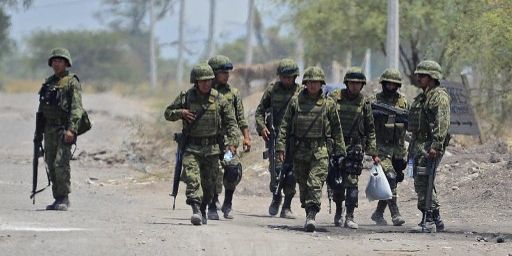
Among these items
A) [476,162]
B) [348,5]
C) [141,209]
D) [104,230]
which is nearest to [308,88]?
[104,230]

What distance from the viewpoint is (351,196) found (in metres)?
14.5

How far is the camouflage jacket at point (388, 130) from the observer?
49.6 ft

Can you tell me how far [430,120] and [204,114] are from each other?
246 centimetres

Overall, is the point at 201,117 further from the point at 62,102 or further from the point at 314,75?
the point at 62,102

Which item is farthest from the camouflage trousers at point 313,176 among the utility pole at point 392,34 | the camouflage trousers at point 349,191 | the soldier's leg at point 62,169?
the utility pole at point 392,34

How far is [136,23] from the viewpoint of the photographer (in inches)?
4486

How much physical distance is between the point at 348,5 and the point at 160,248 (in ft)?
75.5

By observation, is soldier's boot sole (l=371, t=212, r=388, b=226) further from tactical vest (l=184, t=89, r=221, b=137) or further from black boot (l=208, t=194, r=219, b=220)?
tactical vest (l=184, t=89, r=221, b=137)

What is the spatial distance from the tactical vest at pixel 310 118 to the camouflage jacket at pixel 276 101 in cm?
183

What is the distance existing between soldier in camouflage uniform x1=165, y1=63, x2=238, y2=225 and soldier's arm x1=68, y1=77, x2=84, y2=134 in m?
1.41

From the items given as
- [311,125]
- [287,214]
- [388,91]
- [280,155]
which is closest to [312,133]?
[311,125]

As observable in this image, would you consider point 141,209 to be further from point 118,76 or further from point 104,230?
point 118,76

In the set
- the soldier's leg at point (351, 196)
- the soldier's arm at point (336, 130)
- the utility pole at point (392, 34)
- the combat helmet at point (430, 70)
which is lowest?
the soldier's leg at point (351, 196)

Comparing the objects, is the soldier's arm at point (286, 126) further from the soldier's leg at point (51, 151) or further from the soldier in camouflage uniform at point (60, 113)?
the soldier's leg at point (51, 151)
